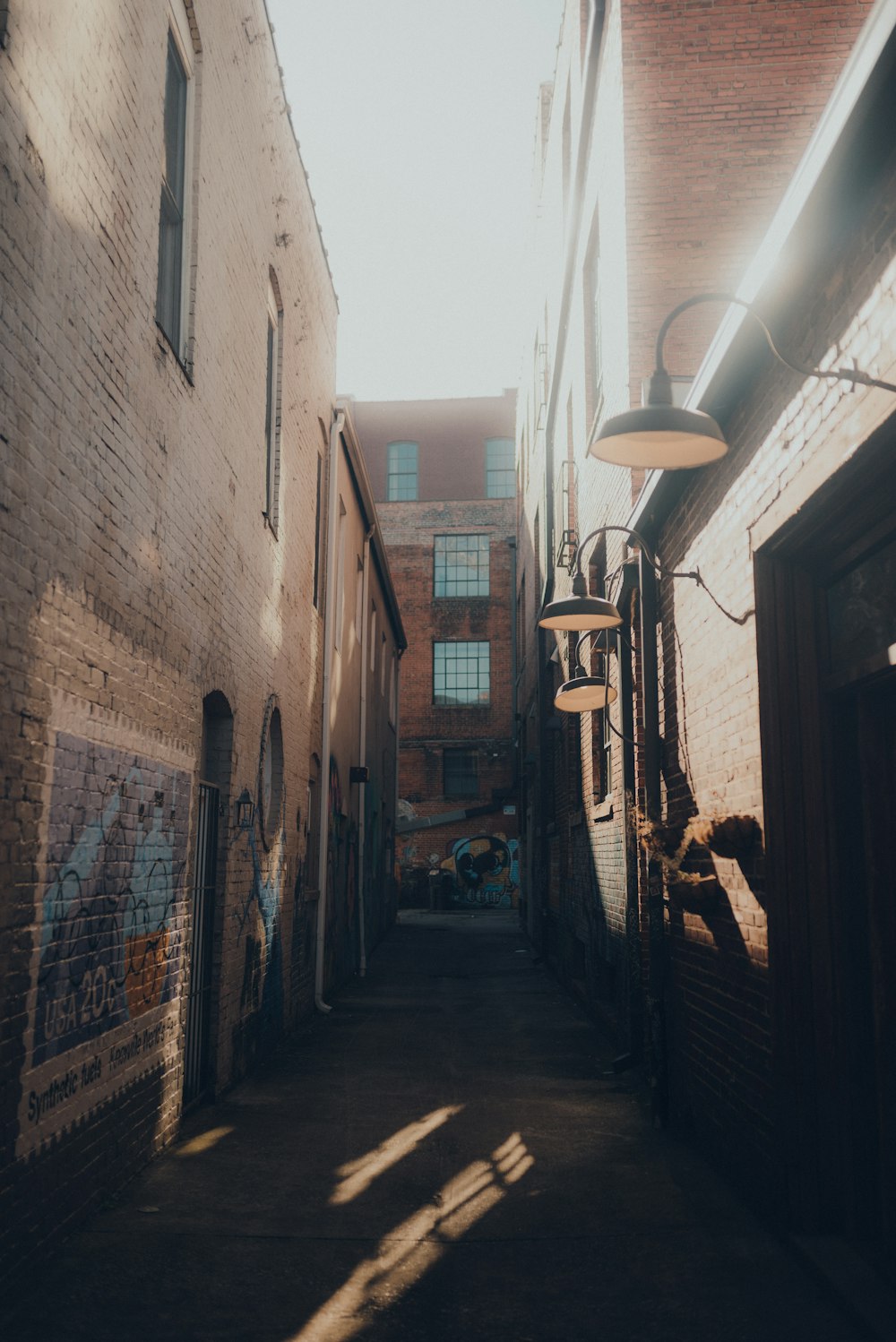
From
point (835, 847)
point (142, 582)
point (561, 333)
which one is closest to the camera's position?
point (835, 847)

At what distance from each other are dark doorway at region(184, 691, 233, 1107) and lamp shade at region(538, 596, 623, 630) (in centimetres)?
236

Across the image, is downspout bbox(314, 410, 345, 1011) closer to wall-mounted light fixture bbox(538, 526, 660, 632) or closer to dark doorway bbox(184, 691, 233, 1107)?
dark doorway bbox(184, 691, 233, 1107)

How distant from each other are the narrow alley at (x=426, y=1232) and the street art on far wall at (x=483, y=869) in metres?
26.2

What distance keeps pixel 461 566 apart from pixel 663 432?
33.4 m

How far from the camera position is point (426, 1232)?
17.2 feet

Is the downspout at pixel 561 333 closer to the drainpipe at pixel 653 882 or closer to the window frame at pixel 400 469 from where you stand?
the drainpipe at pixel 653 882

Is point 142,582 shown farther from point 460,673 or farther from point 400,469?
point 400,469

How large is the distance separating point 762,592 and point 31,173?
3545 millimetres

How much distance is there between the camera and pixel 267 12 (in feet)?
31.9

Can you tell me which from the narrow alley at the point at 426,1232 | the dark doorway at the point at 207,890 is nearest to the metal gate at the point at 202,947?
the dark doorway at the point at 207,890

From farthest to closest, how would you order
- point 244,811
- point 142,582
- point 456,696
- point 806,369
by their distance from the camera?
point 456,696 → point 244,811 → point 142,582 → point 806,369

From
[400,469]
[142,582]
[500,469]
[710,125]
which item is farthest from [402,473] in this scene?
[142,582]

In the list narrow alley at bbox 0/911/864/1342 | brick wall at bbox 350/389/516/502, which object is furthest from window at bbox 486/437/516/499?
narrow alley at bbox 0/911/864/1342

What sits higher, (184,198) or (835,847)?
(184,198)
